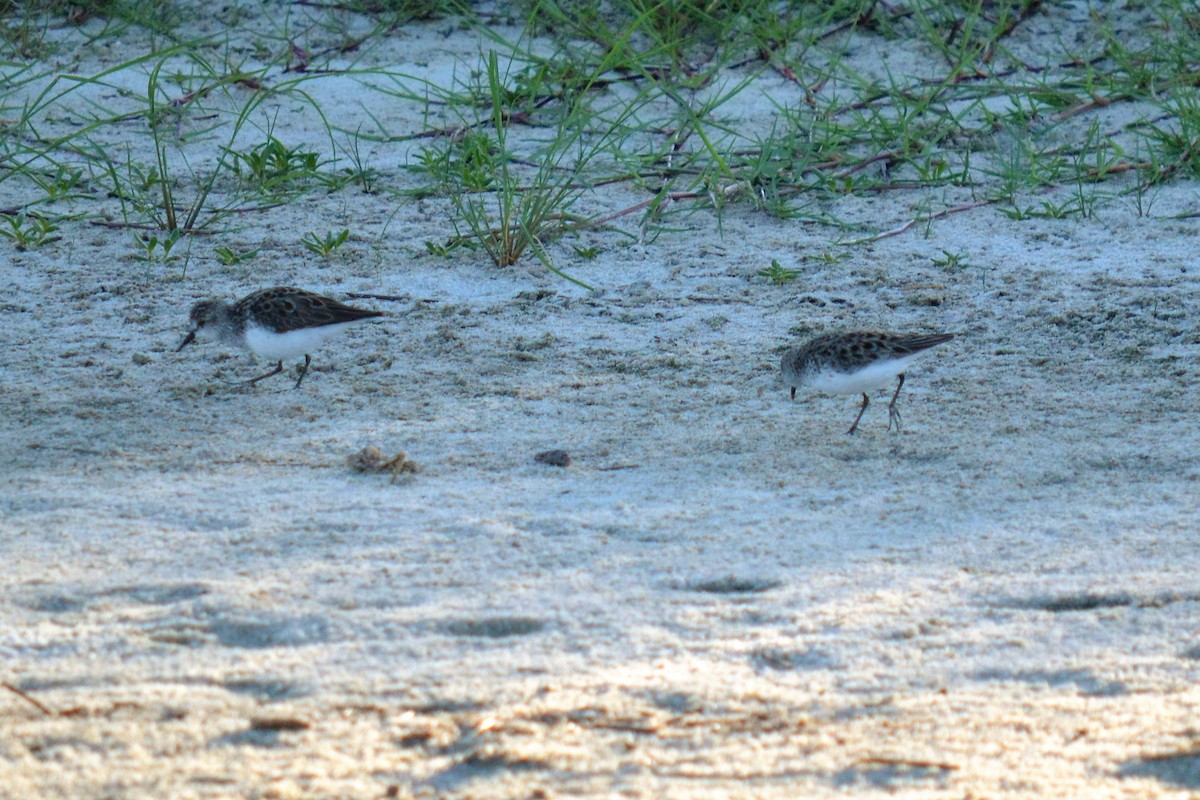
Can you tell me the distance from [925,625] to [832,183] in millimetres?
4352

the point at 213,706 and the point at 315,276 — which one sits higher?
the point at 315,276

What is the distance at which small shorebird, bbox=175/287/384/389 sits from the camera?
17.5 feet

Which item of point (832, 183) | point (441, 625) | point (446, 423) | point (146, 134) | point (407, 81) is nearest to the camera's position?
point (441, 625)

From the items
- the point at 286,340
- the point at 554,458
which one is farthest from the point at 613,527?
the point at 286,340

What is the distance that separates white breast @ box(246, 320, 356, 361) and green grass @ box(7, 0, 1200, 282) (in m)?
1.33

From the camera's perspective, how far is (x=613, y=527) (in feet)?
13.2

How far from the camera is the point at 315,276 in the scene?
655 cm

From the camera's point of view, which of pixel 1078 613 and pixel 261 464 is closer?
pixel 1078 613

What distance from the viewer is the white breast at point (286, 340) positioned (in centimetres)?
533

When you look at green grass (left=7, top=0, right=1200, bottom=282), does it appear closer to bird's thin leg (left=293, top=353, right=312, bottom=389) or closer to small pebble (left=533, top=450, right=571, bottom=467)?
bird's thin leg (left=293, top=353, right=312, bottom=389)

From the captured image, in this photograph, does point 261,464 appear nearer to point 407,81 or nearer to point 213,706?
point 213,706

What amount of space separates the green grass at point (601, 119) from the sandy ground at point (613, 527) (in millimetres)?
241

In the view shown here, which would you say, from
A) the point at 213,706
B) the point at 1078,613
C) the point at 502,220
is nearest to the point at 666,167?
the point at 502,220

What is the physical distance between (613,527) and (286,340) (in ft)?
6.06
